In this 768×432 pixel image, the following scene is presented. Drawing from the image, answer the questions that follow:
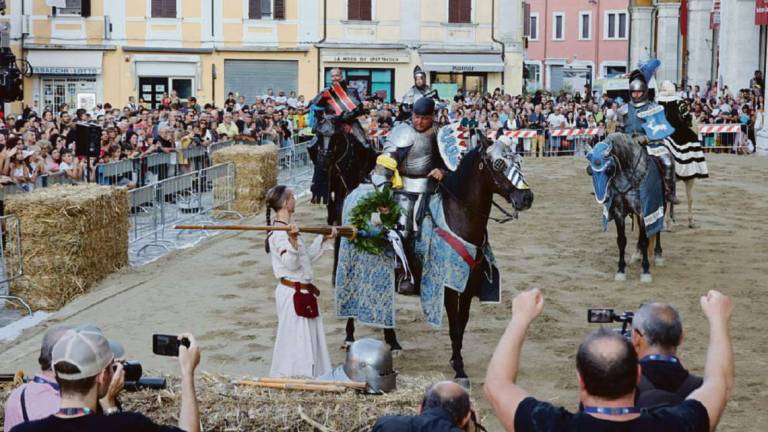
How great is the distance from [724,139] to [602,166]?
765 inches

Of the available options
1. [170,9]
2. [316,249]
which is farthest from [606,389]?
[170,9]

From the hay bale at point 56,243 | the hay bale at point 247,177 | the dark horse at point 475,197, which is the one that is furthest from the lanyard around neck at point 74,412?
the hay bale at point 247,177

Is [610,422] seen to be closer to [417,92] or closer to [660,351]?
[660,351]

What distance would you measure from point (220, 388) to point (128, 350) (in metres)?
4.35

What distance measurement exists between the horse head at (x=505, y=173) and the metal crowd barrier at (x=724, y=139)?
23.1 m

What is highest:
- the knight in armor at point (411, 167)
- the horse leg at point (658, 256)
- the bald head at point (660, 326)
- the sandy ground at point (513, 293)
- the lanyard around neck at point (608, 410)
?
the knight in armor at point (411, 167)

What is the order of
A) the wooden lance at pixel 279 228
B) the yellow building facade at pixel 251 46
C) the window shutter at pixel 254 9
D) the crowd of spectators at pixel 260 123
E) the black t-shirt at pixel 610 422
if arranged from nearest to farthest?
the black t-shirt at pixel 610 422 < the wooden lance at pixel 279 228 < the crowd of spectators at pixel 260 123 < the yellow building facade at pixel 251 46 < the window shutter at pixel 254 9

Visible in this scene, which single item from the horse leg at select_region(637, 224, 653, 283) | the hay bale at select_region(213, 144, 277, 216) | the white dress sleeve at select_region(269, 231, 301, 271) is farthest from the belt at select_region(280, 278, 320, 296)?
the hay bale at select_region(213, 144, 277, 216)

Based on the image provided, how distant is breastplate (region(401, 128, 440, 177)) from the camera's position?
34.8ft

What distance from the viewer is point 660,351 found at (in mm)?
5078

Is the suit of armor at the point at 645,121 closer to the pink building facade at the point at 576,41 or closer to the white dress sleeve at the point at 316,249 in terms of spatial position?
the white dress sleeve at the point at 316,249

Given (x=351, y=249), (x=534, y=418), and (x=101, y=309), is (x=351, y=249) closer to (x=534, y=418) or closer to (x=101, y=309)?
(x=101, y=309)

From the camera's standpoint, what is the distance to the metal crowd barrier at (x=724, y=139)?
105 ft

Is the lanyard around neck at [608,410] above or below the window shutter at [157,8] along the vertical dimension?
below
